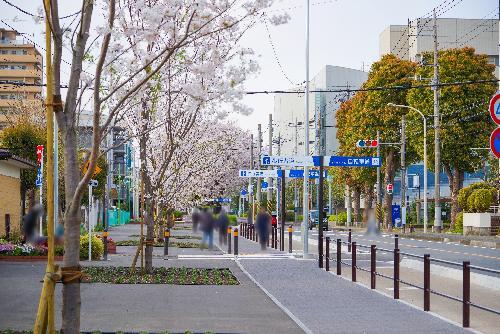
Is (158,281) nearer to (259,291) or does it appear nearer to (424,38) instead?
(259,291)

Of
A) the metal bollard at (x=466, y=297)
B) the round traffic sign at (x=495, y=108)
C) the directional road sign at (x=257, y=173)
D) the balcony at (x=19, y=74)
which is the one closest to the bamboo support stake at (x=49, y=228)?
the metal bollard at (x=466, y=297)

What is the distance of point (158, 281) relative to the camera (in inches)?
755

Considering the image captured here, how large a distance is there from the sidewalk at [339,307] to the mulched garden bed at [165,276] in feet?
2.88

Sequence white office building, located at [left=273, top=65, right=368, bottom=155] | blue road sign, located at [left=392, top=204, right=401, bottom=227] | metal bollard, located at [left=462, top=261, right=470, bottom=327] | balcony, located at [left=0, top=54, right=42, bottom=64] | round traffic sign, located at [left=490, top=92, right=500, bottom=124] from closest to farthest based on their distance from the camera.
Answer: metal bollard, located at [left=462, top=261, right=470, bottom=327] < round traffic sign, located at [left=490, top=92, right=500, bottom=124] < blue road sign, located at [left=392, top=204, right=401, bottom=227] < white office building, located at [left=273, top=65, right=368, bottom=155] < balcony, located at [left=0, top=54, right=42, bottom=64]

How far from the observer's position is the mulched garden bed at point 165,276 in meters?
19.1

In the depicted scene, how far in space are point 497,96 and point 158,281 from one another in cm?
928

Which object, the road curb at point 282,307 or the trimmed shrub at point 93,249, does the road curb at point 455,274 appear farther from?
the trimmed shrub at point 93,249

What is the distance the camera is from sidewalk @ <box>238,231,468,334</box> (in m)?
12.1

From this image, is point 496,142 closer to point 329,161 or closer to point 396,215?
point 329,161

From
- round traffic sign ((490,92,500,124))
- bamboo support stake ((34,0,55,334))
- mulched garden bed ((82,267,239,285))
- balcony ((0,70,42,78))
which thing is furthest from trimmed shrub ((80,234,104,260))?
balcony ((0,70,42,78))

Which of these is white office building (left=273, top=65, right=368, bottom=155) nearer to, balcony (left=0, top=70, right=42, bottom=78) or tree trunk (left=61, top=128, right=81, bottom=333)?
balcony (left=0, top=70, right=42, bottom=78)

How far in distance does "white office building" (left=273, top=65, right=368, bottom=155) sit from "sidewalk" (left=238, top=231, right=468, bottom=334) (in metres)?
69.1

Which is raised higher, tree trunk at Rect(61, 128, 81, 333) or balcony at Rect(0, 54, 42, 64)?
balcony at Rect(0, 54, 42, 64)

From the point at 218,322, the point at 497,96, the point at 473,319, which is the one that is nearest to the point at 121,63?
the point at 218,322
